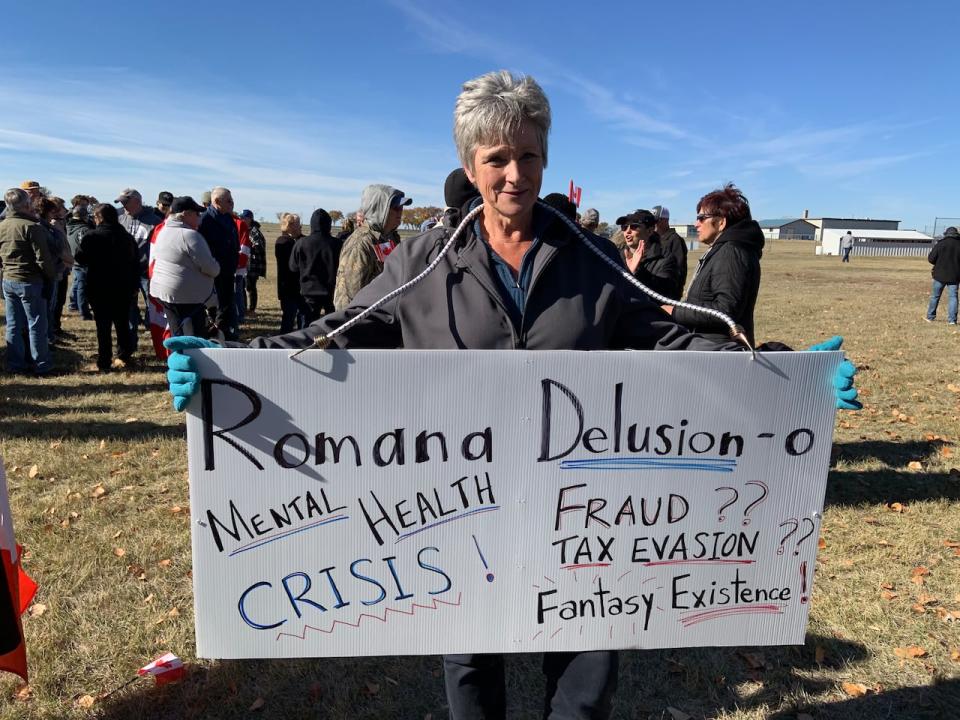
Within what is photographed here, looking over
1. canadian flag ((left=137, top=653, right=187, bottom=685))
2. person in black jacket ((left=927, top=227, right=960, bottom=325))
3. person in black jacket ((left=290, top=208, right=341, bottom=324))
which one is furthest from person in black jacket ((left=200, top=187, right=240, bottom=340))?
person in black jacket ((left=927, top=227, right=960, bottom=325))

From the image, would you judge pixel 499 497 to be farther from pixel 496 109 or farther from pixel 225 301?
pixel 225 301

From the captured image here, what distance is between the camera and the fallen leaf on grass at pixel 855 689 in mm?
2846

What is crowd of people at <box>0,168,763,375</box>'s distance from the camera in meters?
4.48

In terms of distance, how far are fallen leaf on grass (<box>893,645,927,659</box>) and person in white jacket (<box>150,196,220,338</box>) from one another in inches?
257

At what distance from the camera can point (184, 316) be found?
23.7 ft

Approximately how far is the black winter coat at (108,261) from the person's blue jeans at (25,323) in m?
0.54

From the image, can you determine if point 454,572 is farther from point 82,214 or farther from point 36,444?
point 82,214

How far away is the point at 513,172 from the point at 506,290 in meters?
0.33

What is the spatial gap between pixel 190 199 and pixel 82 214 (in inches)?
181

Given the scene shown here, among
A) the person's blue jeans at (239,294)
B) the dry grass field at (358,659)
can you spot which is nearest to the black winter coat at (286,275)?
the person's blue jeans at (239,294)

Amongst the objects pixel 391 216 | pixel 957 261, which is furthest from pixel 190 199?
pixel 957 261

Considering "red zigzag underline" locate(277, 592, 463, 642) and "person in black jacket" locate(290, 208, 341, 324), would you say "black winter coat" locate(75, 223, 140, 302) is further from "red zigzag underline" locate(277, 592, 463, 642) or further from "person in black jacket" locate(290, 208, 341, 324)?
"red zigzag underline" locate(277, 592, 463, 642)

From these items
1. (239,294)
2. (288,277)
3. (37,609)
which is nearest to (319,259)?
(288,277)

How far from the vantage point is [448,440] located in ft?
6.02
